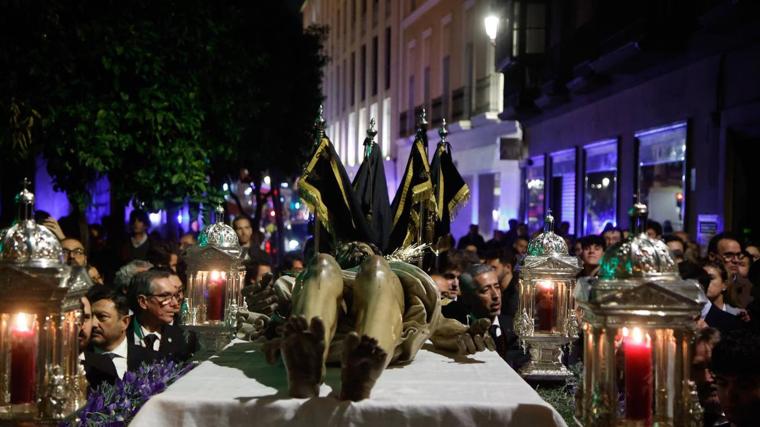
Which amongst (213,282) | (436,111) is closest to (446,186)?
(213,282)

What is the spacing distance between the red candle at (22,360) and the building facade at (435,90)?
19.0m

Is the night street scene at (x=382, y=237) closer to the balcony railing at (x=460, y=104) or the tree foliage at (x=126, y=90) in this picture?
the tree foliage at (x=126, y=90)

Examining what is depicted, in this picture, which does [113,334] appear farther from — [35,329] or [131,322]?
[35,329]

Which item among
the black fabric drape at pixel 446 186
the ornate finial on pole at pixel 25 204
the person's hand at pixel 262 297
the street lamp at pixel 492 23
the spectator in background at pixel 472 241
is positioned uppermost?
the street lamp at pixel 492 23

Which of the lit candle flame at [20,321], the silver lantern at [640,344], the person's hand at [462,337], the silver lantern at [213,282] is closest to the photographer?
the silver lantern at [640,344]

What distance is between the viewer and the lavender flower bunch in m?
5.32

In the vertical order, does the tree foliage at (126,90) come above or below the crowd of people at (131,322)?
above

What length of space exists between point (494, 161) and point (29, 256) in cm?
2447

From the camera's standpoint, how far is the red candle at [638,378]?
14.2 feet

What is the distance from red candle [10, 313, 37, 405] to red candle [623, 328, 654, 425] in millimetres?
2609

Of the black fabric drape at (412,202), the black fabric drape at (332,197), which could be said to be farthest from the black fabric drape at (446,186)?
the black fabric drape at (332,197)

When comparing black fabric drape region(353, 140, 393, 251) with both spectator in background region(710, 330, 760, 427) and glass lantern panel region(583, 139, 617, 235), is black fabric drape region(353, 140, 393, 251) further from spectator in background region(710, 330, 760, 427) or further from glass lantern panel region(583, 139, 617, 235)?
glass lantern panel region(583, 139, 617, 235)

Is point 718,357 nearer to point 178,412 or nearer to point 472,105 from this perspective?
point 178,412

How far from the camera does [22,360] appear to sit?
443cm
